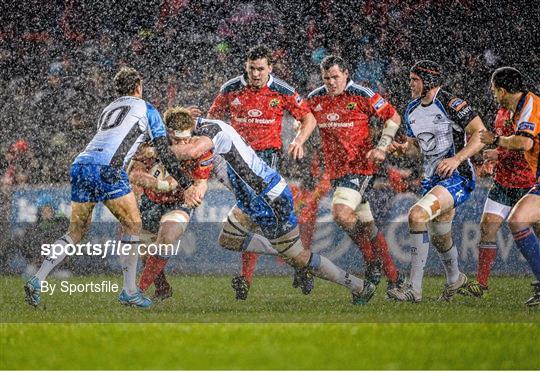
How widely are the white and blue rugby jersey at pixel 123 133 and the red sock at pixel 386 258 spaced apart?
1.54m

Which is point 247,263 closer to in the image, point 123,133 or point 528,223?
point 123,133

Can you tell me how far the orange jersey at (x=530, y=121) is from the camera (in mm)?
6023

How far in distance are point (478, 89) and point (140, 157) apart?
9.88 ft

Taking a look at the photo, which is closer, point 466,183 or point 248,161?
→ point 248,161

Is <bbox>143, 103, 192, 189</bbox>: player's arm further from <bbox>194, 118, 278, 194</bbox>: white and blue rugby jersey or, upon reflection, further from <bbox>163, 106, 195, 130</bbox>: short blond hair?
<bbox>194, 118, 278, 194</bbox>: white and blue rugby jersey

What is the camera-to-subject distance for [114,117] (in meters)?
6.02

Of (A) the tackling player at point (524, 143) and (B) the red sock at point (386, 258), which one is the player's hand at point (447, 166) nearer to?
(A) the tackling player at point (524, 143)

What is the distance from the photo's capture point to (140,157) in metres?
6.27

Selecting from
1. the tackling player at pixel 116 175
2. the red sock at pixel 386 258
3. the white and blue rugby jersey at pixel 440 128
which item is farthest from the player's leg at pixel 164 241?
the white and blue rugby jersey at pixel 440 128

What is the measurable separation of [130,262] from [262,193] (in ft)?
3.20

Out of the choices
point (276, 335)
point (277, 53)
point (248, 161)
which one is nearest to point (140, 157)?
point (248, 161)

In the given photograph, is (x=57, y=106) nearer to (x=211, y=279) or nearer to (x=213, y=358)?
(x=211, y=279)

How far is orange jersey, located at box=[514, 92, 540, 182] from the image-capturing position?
19.8 ft
